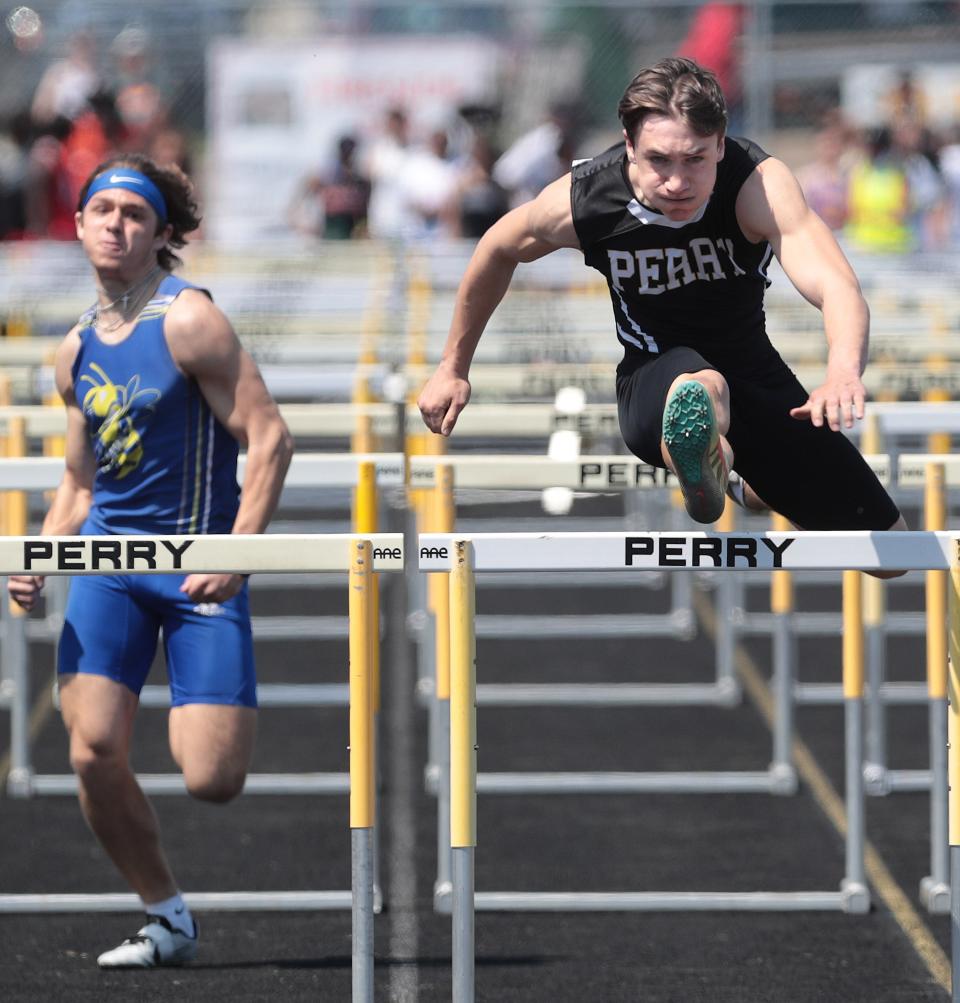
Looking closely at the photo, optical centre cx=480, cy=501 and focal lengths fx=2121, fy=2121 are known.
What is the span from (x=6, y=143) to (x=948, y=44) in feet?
31.4

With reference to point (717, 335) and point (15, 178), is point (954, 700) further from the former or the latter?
point (15, 178)

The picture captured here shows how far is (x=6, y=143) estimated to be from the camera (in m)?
20.5

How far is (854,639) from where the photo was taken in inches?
262

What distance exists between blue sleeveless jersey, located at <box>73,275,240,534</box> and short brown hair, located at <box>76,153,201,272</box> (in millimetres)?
191

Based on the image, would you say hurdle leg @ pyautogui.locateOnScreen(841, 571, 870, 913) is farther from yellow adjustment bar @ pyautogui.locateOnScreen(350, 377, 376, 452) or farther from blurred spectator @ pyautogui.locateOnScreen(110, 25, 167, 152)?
blurred spectator @ pyautogui.locateOnScreen(110, 25, 167, 152)

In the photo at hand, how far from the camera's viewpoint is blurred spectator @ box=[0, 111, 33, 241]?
18266mm

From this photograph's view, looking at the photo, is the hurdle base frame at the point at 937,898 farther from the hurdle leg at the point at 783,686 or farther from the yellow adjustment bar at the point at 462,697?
the yellow adjustment bar at the point at 462,697

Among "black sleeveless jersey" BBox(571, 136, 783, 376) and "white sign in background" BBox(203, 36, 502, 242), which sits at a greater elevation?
"white sign in background" BBox(203, 36, 502, 242)

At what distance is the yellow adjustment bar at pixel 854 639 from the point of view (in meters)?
6.62

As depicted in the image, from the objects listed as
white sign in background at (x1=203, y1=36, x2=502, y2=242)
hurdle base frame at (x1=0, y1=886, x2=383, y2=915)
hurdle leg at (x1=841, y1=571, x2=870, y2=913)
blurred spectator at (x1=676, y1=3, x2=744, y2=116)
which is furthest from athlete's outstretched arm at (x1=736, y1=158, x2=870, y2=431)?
white sign in background at (x1=203, y1=36, x2=502, y2=242)

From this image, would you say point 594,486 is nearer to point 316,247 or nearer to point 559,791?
point 559,791

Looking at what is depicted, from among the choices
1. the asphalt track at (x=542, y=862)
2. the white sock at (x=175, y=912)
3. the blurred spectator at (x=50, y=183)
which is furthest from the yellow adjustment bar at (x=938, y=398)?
the blurred spectator at (x=50, y=183)

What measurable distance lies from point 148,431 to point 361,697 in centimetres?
152

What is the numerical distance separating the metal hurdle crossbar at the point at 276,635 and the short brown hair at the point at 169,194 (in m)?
0.73
